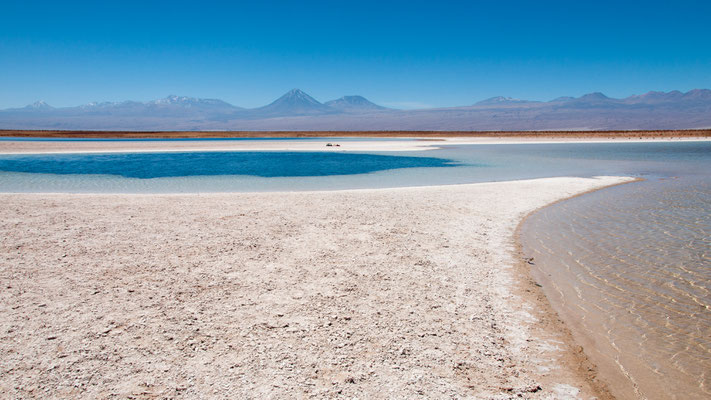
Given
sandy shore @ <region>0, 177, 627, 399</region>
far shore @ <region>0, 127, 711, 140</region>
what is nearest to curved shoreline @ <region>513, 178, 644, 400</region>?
sandy shore @ <region>0, 177, 627, 399</region>

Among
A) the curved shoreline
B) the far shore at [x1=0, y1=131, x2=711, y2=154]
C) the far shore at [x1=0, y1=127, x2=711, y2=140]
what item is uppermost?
the far shore at [x1=0, y1=127, x2=711, y2=140]

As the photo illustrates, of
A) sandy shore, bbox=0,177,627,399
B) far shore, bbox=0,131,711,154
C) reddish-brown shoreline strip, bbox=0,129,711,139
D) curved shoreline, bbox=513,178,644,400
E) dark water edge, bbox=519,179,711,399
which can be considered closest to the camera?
sandy shore, bbox=0,177,627,399

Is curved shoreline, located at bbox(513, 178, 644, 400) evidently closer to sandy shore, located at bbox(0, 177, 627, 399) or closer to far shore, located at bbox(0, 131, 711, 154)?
sandy shore, located at bbox(0, 177, 627, 399)

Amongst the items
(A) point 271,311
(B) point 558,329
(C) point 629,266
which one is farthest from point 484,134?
(A) point 271,311

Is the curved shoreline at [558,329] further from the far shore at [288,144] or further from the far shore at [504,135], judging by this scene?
the far shore at [504,135]

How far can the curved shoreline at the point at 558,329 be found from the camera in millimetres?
3310

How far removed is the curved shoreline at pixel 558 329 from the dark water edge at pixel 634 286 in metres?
0.07

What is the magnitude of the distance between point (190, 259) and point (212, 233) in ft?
4.52

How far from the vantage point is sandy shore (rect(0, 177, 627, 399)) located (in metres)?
3.19

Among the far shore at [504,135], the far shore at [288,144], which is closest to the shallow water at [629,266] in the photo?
the far shore at [288,144]

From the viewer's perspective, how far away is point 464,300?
472 cm

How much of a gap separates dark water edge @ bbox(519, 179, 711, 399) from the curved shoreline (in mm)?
74

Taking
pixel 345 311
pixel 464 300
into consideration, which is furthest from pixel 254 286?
pixel 464 300

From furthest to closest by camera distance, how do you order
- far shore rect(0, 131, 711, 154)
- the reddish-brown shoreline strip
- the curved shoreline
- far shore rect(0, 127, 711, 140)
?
1. the reddish-brown shoreline strip
2. far shore rect(0, 127, 711, 140)
3. far shore rect(0, 131, 711, 154)
4. the curved shoreline
